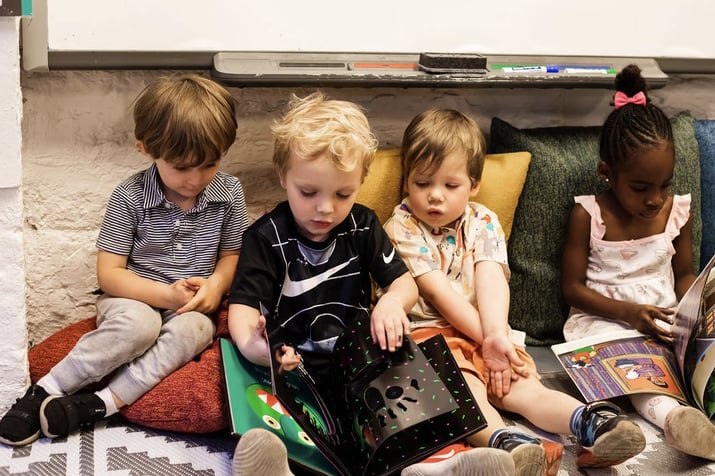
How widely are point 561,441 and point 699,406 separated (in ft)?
0.96

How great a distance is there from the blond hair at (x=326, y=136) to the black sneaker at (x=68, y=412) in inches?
21.9

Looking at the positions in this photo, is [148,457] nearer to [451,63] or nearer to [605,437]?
[605,437]

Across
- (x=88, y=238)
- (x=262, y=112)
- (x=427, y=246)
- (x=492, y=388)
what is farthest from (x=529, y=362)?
(x=88, y=238)

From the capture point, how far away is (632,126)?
6.13 feet

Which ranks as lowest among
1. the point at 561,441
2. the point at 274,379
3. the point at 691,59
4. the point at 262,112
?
the point at 561,441

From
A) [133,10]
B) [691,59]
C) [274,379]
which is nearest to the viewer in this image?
[274,379]

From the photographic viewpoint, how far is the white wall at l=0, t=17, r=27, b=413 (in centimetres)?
150

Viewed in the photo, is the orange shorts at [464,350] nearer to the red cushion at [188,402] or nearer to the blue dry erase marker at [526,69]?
the red cushion at [188,402]

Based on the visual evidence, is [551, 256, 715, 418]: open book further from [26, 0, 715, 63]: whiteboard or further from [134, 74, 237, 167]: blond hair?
[134, 74, 237, 167]: blond hair

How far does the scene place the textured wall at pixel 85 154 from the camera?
1.80 m

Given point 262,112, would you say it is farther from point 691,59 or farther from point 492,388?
point 691,59

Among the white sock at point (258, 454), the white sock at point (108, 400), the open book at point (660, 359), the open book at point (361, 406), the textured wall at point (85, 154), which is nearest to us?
the white sock at point (258, 454)

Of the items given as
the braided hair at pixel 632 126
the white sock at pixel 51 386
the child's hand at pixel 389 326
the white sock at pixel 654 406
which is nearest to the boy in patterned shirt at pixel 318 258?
the child's hand at pixel 389 326

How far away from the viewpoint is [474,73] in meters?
1.91
